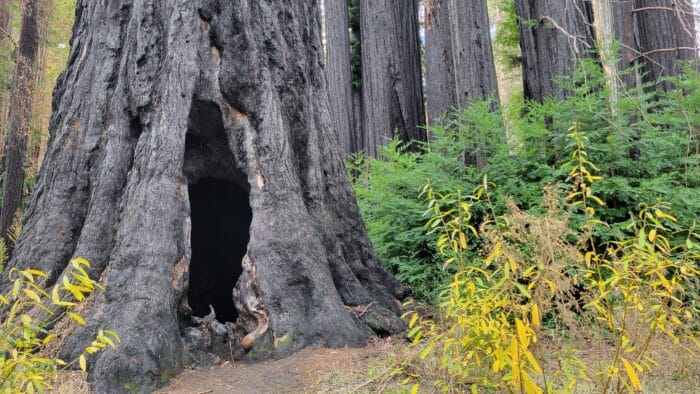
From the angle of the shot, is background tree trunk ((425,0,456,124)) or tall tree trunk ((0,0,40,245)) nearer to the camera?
background tree trunk ((425,0,456,124))

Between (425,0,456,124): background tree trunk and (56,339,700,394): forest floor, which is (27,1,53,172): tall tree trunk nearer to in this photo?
(425,0,456,124): background tree trunk

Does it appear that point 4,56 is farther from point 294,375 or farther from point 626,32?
point 294,375

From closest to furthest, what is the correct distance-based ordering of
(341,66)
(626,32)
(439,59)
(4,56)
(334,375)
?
(334,375)
(439,59)
(626,32)
(341,66)
(4,56)

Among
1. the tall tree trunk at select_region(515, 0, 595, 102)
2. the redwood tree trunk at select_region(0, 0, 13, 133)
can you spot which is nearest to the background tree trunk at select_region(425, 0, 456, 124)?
the tall tree trunk at select_region(515, 0, 595, 102)

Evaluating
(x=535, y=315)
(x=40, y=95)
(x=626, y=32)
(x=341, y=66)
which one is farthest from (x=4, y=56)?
(x=535, y=315)

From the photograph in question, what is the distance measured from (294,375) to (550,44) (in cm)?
635

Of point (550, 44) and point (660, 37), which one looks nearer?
point (550, 44)

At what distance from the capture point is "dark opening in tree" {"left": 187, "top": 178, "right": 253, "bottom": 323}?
6.59 metres

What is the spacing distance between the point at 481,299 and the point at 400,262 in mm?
3912

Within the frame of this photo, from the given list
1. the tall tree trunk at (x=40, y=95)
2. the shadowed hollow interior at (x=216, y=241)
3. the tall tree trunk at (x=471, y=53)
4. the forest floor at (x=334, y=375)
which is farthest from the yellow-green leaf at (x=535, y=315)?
the tall tree trunk at (x=40, y=95)

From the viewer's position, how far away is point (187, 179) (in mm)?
5301

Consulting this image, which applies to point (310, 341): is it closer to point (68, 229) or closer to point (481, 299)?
point (481, 299)

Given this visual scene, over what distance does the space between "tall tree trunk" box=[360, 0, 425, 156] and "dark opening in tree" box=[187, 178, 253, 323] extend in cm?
523

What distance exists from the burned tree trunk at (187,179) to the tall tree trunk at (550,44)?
3.84 meters
